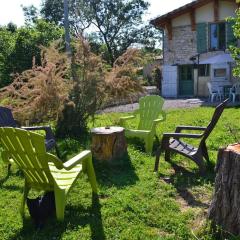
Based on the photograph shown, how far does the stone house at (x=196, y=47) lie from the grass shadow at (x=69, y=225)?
597 inches

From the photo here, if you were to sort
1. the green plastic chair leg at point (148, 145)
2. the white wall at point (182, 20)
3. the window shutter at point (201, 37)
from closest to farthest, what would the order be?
the green plastic chair leg at point (148, 145) → the window shutter at point (201, 37) → the white wall at point (182, 20)

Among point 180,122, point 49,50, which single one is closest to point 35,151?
point 49,50

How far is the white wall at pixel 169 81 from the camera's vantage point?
20.7 metres

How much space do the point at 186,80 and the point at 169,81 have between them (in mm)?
877

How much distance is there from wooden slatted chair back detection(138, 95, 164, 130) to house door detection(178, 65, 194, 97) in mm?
12924

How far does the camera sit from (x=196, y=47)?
20188 millimetres

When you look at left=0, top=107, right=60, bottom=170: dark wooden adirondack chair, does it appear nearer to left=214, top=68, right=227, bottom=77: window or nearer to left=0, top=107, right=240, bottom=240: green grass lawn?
left=0, top=107, right=240, bottom=240: green grass lawn

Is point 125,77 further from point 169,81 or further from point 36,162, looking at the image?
point 169,81

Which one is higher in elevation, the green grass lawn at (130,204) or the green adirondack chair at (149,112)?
the green adirondack chair at (149,112)

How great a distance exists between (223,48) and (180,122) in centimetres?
1068

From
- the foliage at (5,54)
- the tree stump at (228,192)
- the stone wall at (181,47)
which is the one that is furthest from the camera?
the stone wall at (181,47)

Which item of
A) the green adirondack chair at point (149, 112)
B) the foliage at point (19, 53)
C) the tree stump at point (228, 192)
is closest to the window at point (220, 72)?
the foliage at point (19, 53)

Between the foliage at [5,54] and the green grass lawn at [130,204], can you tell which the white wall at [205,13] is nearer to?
the foliage at [5,54]

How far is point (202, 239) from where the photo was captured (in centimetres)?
335
